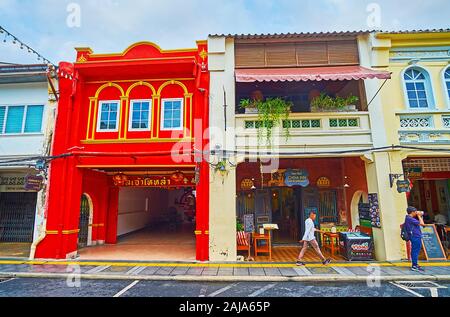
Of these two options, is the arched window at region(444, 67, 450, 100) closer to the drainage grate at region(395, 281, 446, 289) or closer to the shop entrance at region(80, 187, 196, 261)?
the drainage grate at region(395, 281, 446, 289)

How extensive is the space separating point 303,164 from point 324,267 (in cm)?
528

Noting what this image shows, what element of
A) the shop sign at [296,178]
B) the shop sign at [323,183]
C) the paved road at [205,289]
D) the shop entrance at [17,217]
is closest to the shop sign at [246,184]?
the shop sign at [296,178]

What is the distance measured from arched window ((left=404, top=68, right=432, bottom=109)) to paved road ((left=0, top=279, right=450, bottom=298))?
6473 mm

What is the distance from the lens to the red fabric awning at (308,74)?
841 cm

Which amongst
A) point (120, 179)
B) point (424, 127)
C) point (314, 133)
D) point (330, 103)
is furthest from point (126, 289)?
point (424, 127)

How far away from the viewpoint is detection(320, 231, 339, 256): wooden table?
999cm

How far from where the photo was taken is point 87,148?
9.87 m

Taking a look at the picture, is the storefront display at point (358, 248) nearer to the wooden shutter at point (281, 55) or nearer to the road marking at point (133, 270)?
the wooden shutter at point (281, 55)

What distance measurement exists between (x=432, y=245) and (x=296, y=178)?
5207 millimetres

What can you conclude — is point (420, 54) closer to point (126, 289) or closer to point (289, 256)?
point (289, 256)

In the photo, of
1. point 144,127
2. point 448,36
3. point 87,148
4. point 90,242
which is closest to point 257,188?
point 144,127

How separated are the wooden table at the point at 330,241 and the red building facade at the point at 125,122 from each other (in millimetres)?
5213

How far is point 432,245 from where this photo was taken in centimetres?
866
